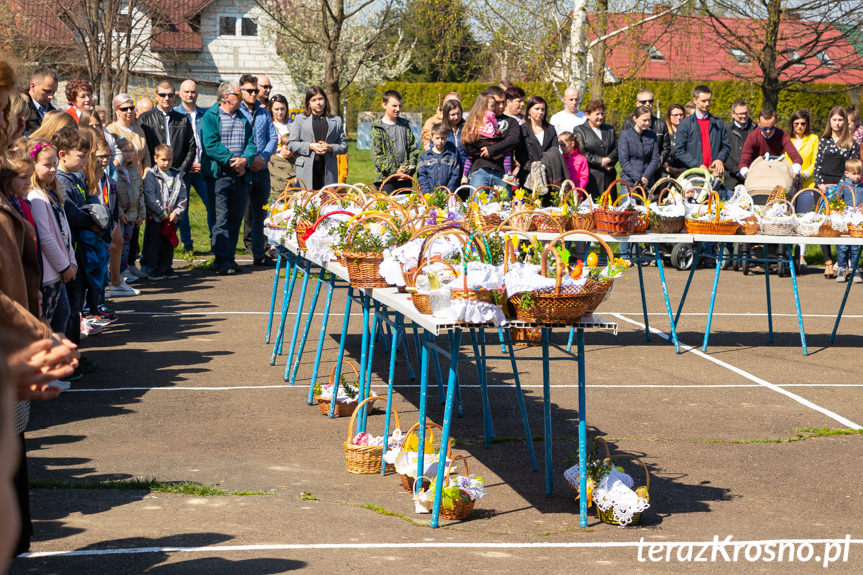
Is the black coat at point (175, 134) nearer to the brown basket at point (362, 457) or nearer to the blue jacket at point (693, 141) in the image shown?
the blue jacket at point (693, 141)

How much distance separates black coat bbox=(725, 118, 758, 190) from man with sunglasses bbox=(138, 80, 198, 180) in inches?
309

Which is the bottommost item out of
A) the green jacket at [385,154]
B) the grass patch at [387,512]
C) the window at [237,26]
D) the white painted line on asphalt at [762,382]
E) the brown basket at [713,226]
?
the grass patch at [387,512]

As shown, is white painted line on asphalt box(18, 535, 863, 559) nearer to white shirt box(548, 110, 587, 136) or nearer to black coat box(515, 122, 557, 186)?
black coat box(515, 122, 557, 186)

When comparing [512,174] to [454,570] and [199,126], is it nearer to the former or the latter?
[199,126]

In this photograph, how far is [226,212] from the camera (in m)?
14.1

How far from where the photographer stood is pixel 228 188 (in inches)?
561

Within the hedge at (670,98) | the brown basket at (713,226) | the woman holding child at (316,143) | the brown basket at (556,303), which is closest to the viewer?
the brown basket at (556,303)

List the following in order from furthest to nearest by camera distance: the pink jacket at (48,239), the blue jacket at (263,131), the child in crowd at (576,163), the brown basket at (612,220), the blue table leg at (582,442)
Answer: the blue jacket at (263,131) < the child in crowd at (576,163) < the brown basket at (612,220) < the pink jacket at (48,239) < the blue table leg at (582,442)

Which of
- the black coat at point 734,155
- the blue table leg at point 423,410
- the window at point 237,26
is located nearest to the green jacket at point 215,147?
the black coat at point 734,155

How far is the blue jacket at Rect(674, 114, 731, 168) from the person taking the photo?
15203 mm

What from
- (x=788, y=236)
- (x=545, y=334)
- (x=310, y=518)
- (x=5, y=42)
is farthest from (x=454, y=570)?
(x=5, y=42)

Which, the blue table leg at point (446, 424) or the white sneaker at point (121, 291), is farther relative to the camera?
the white sneaker at point (121, 291)

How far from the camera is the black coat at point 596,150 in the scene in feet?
46.7

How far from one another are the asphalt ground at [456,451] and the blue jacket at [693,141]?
4.79 metres
